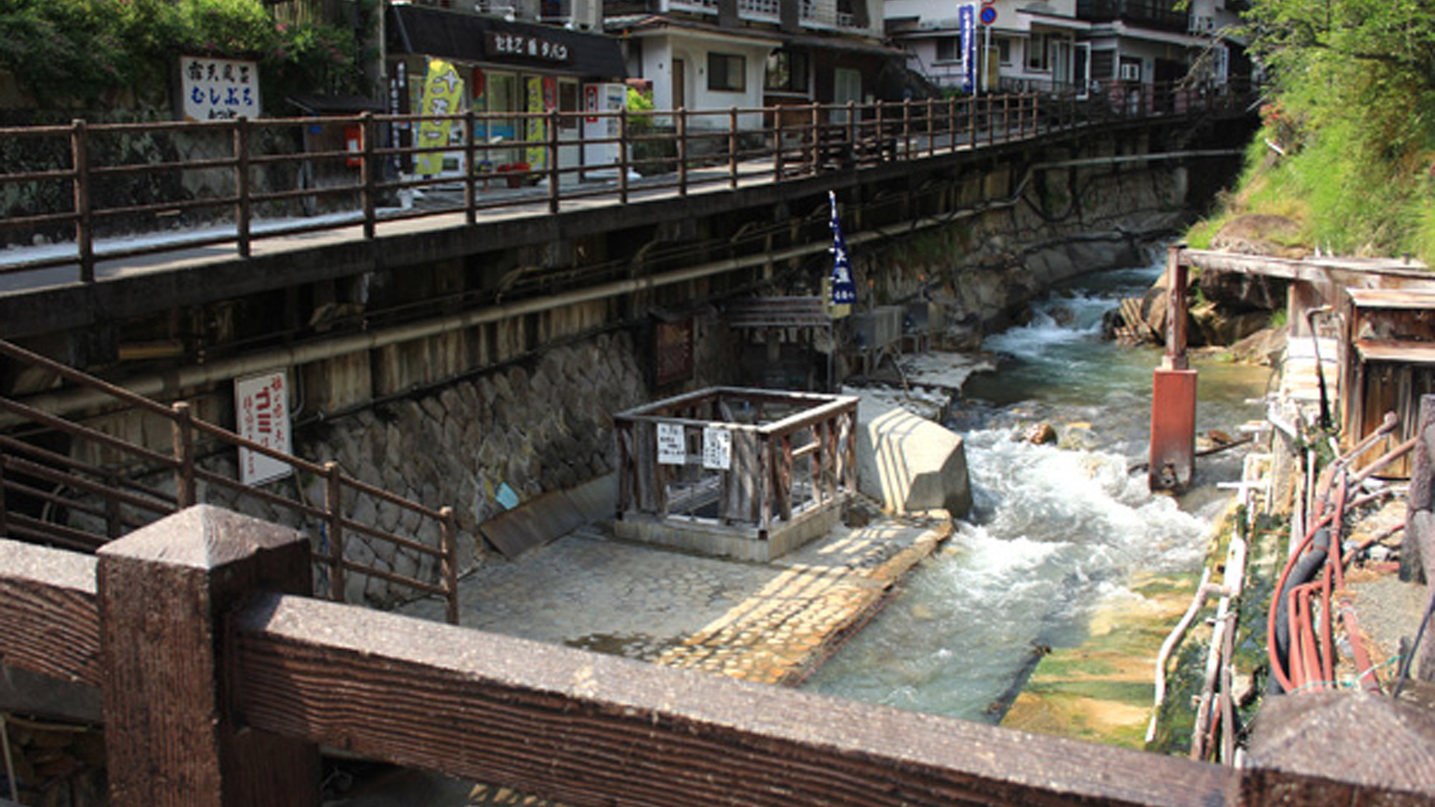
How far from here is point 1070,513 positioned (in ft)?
65.0

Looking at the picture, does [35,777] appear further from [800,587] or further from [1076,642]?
[1076,642]

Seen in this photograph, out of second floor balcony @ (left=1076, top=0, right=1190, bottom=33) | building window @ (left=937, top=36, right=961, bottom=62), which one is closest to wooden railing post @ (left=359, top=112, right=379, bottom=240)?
building window @ (left=937, top=36, right=961, bottom=62)

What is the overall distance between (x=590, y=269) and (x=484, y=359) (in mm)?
2727

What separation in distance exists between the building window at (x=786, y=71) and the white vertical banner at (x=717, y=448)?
26003 mm

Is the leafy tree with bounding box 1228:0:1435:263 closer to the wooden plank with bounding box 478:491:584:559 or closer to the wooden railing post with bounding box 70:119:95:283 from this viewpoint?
the wooden plank with bounding box 478:491:584:559

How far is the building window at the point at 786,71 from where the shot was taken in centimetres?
4138

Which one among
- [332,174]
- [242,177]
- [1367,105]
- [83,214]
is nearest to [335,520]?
[83,214]

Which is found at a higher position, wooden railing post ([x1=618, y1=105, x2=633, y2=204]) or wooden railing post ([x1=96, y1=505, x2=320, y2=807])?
wooden railing post ([x1=618, y1=105, x2=633, y2=204])

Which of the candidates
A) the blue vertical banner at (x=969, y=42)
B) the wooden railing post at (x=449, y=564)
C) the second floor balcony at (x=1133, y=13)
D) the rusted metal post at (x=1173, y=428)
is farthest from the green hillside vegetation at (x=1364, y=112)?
the second floor balcony at (x=1133, y=13)

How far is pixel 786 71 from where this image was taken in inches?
1651

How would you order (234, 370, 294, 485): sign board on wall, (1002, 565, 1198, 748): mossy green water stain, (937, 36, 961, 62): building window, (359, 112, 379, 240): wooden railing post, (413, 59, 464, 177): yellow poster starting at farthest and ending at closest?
(937, 36, 961, 62): building window → (413, 59, 464, 177): yellow poster → (359, 112, 379, 240): wooden railing post → (234, 370, 294, 485): sign board on wall → (1002, 565, 1198, 748): mossy green water stain

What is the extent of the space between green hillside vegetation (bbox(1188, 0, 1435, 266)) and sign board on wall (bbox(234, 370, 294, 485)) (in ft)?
59.2

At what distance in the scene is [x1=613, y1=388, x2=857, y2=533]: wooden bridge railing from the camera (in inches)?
659

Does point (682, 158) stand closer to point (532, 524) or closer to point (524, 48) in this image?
point (532, 524)
